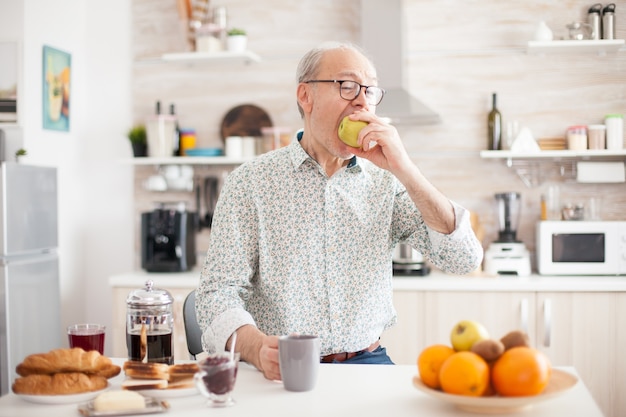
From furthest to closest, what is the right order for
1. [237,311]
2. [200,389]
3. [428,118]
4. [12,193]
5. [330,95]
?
[428,118] < [12,193] < [330,95] < [237,311] < [200,389]

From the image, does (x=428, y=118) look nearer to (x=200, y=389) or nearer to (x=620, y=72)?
(x=620, y=72)

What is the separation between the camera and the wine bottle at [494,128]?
404 cm

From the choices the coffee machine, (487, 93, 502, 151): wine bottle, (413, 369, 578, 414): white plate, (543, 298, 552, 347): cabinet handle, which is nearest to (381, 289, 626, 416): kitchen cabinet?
(543, 298, 552, 347): cabinet handle

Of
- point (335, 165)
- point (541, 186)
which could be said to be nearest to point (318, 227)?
point (335, 165)

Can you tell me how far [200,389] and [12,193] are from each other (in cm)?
258

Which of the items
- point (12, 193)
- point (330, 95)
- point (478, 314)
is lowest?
point (478, 314)

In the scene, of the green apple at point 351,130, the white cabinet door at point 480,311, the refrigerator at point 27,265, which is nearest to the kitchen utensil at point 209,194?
the refrigerator at point 27,265

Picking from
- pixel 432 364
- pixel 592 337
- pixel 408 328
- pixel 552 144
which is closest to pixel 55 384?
pixel 432 364

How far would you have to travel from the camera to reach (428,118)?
392cm

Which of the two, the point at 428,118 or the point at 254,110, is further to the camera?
the point at 254,110

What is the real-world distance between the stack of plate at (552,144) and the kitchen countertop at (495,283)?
680 millimetres

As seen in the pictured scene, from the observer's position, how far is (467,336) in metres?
1.37

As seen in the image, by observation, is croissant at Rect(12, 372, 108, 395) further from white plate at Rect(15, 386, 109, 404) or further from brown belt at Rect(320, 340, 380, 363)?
brown belt at Rect(320, 340, 380, 363)

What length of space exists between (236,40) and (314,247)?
2372 mm
